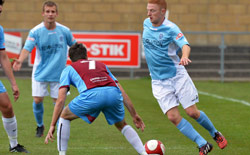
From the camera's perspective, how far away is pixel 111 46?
62.7 feet

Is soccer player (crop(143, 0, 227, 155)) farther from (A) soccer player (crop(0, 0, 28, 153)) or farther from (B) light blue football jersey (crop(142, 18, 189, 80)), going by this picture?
(A) soccer player (crop(0, 0, 28, 153))

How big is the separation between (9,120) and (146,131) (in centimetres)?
279

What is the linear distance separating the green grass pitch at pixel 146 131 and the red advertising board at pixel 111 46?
3908 mm

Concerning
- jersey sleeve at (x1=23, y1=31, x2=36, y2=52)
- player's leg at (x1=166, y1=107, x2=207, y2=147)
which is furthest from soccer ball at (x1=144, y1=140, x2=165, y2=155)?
jersey sleeve at (x1=23, y1=31, x2=36, y2=52)

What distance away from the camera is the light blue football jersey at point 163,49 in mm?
7270

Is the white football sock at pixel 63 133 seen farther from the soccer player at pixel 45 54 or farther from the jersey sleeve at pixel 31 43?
the jersey sleeve at pixel 31 43

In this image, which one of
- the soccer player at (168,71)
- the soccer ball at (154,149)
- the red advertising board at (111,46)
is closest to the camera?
the soccer ball at (154,149)

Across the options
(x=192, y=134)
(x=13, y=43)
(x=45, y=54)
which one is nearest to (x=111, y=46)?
(x=13, y=43)

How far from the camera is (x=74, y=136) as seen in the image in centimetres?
900

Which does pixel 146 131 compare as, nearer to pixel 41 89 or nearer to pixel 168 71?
pixel 41 89

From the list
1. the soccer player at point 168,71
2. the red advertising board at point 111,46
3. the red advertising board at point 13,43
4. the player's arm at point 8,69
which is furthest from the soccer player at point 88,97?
the red advertising board at point 13,43

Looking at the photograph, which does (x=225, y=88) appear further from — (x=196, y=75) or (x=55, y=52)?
(x=55, y=52)

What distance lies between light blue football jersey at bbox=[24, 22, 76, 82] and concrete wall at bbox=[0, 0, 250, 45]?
13.2 metres

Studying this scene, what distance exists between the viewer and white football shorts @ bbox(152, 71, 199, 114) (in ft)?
23.8
